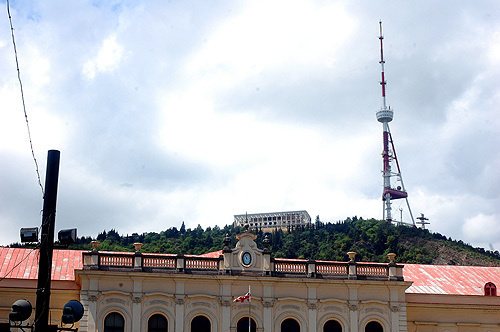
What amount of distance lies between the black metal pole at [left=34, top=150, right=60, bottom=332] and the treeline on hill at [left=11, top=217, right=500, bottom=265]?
180 ft

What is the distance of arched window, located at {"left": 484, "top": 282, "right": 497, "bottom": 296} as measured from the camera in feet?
156

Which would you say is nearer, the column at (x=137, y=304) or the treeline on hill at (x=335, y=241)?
the column at (x=137, y=304)

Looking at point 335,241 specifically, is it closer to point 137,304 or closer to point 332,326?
point 332,326

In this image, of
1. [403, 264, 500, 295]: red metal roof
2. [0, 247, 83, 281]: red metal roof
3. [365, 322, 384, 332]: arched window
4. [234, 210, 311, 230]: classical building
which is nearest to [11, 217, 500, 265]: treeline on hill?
[0, 247, 83, 281]: red metal roof

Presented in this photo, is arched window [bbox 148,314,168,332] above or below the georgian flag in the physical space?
below

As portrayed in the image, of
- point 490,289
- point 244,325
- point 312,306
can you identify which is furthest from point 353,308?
point 490,289

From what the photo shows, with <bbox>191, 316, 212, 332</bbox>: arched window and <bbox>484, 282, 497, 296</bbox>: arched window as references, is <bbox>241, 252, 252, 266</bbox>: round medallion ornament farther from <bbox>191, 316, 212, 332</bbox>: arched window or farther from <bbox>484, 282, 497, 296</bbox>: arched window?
<bbox>484, 282, 497, 296</bbox>: arched window

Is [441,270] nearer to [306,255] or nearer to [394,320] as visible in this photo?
[394,320]

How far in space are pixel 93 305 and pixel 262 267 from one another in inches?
403

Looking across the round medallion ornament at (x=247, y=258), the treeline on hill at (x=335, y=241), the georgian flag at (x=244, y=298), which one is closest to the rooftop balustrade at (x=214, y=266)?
the round medallion ornament at (x=247, y=258)

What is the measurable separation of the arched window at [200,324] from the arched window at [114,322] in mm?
4099

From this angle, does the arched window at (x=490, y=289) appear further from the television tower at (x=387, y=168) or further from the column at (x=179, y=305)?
the television tower at (x=387, y=168)

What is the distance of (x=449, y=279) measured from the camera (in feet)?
164

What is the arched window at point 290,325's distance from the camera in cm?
4191
